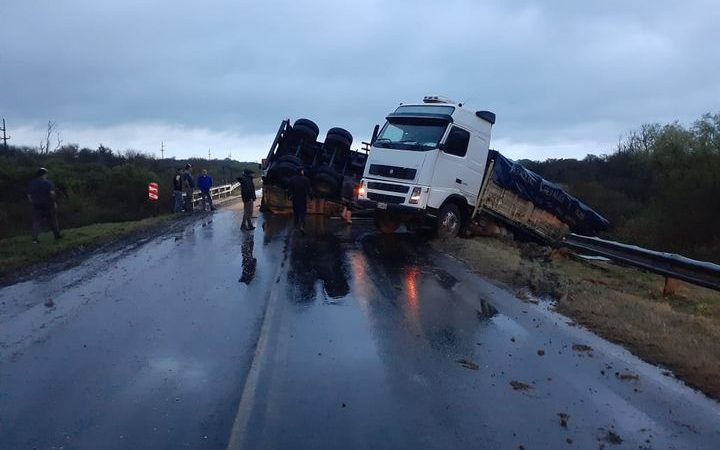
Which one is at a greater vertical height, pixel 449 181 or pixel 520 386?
pixel 449 181

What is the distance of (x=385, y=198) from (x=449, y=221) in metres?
1.85

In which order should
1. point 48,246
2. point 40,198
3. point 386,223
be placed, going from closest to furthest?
point 48,246 < point 40,198 < point 386,223

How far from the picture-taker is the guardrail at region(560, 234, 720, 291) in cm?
1027

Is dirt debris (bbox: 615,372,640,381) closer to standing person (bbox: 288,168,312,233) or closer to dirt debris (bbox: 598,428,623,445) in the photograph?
dirt debris (bbox: 598,428,623,445)

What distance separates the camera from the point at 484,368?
22.6 ft

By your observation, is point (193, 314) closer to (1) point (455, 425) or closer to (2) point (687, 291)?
(1) point (455, 425)

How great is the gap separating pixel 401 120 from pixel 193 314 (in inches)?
432

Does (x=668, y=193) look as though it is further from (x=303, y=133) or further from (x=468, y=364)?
(x=468, y=364)

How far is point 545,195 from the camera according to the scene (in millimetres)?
19750

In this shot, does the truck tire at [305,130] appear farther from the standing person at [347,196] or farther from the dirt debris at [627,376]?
the dirt debris at [627,376]

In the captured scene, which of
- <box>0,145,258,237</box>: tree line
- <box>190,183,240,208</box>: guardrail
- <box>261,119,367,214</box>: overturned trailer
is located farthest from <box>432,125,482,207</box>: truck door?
<box>0,145,258,237</box>: tree line

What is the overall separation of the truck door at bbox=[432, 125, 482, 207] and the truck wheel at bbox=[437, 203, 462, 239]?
1.52 feet

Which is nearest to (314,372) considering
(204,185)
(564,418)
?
(564,418)

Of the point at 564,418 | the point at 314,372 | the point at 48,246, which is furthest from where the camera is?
the point at 48,246
